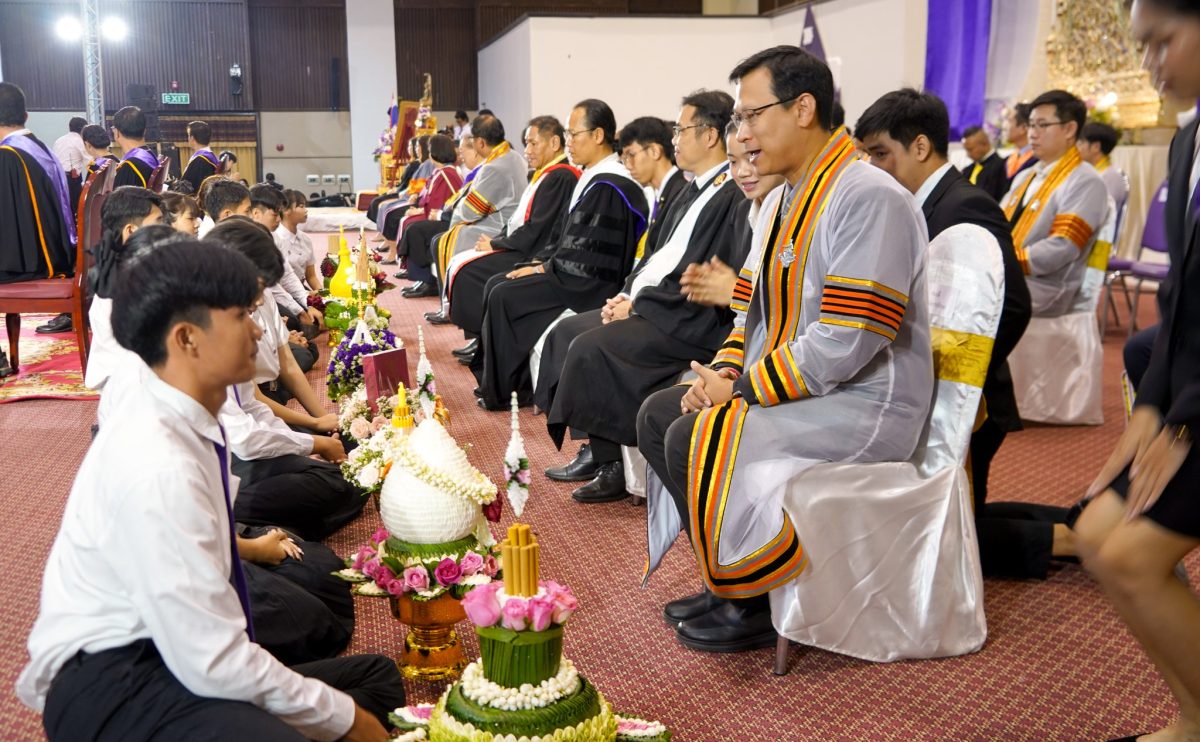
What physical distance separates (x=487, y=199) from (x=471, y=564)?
5.06 meters

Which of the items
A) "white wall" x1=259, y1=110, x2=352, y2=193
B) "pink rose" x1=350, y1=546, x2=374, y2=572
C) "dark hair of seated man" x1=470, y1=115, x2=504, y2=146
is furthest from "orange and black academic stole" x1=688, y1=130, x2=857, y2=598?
"white wall" x1=259, y1=110, x2=352, y2=193

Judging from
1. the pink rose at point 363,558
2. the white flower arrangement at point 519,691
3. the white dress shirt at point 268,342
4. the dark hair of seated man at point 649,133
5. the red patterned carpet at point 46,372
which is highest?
the dark hair of seated man at point 649,133

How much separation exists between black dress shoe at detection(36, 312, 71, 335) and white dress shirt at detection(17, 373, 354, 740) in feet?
20.6

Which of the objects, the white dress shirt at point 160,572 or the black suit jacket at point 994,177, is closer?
the white dress shirt at point 160,572

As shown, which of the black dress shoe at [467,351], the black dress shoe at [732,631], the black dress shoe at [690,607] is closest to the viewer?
the black dress shoe at [732,631]

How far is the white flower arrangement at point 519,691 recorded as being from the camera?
169cm

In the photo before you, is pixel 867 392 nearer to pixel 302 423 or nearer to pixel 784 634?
pixel 784 634

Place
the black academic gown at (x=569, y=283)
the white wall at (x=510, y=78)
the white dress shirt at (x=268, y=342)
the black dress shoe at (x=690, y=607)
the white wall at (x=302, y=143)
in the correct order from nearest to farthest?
the black dress shoe at (x=690, y=607) → the white dress shirt at (x=268, y=342) → the black academic gown at (x=569, y=283) → the white wall at (x=510, y=78) → the white wall at (x=302, y=143)

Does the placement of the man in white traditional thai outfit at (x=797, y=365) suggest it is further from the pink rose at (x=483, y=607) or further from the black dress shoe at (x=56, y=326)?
the black dress shoe at (x=56, y=326)

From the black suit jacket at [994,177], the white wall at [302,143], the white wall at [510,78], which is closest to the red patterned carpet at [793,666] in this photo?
the black suit jacket at [994,177]

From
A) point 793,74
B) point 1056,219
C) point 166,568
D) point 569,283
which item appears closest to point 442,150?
point 569,283

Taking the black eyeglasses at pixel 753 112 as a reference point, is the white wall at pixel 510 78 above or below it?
above

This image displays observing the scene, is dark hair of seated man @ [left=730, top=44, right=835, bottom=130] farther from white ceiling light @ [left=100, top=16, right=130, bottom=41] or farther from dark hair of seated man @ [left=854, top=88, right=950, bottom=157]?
white ceiling light @ [left=100, top=16, right=130, bottom=41]

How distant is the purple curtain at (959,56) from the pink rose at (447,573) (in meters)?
8.34
